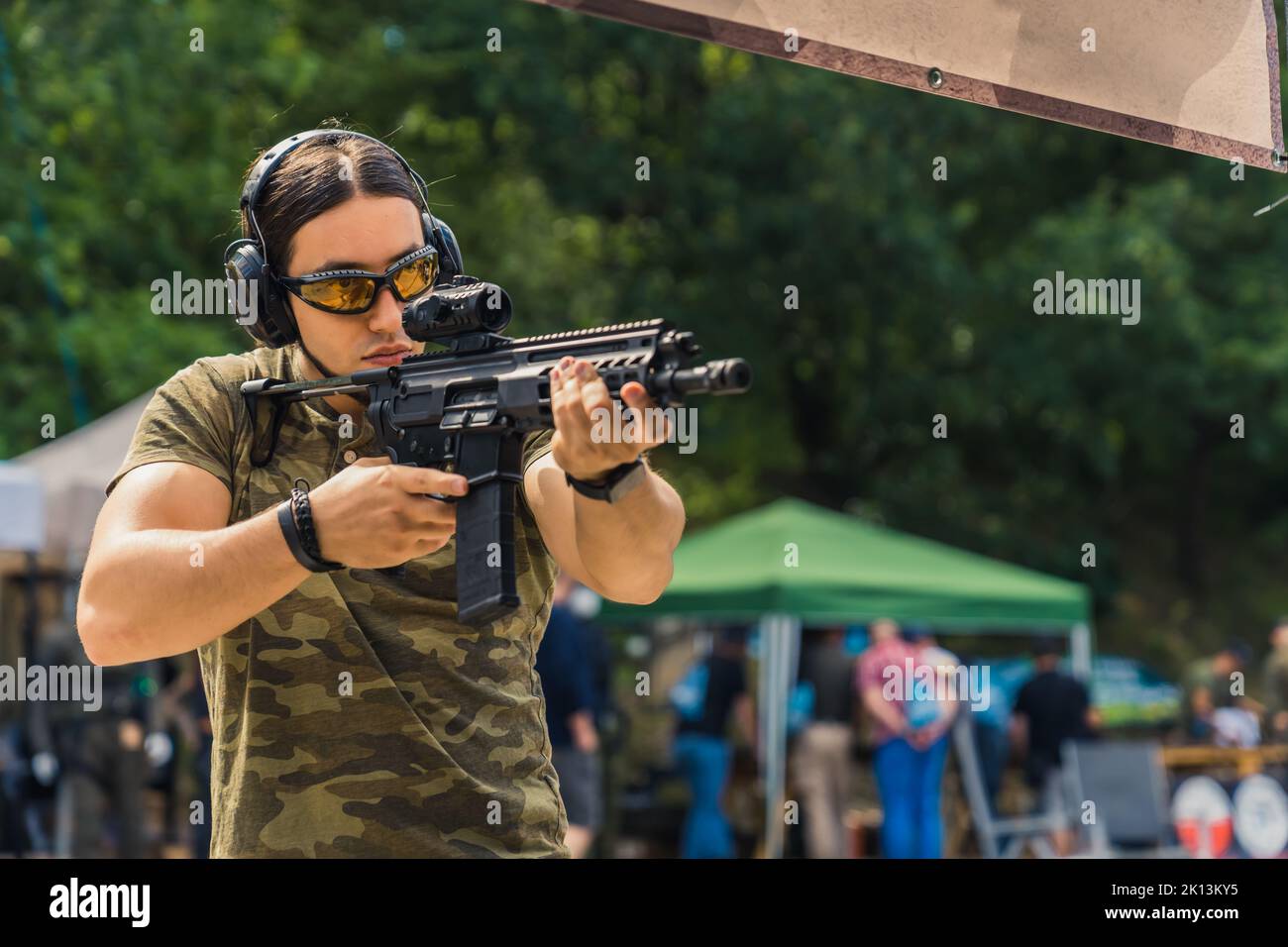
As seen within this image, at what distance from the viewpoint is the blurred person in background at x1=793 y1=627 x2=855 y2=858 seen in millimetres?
12289

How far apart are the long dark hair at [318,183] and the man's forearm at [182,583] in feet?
1.84

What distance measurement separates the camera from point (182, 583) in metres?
2.21

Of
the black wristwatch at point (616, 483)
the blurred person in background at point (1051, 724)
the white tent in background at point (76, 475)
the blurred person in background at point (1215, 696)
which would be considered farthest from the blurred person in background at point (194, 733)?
the blurred person in background at point (1215, 696)

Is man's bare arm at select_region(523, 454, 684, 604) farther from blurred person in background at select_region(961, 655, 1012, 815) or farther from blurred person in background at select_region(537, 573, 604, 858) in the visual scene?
blurred person in background at select_region(961, 655, 1012, 815)

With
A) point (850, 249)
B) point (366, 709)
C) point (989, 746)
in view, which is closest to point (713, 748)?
point (989, 746)

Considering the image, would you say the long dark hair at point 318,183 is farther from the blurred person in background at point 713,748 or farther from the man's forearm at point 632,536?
the blurred person in background at point 713,748

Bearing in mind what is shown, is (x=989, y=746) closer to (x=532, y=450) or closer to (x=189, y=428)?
(x=532, y=450)

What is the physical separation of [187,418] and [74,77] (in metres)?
13.5

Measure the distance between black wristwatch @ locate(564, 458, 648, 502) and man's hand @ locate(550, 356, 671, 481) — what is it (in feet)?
0.06

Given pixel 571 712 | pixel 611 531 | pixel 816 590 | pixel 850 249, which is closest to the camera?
pixel 611 531

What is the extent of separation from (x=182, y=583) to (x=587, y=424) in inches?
24.1

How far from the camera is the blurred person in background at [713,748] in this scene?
12445 mm

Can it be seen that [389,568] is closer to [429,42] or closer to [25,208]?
[25,208]
